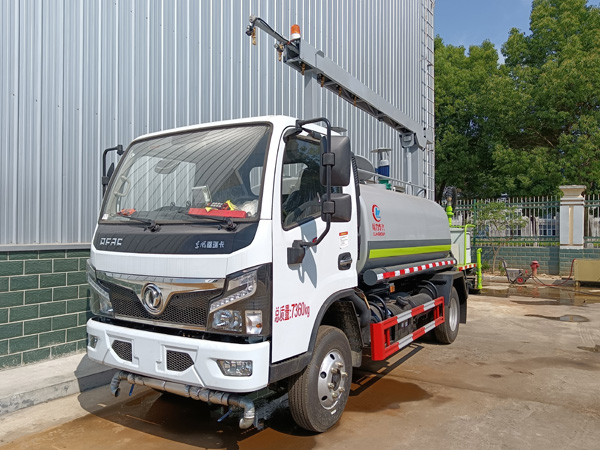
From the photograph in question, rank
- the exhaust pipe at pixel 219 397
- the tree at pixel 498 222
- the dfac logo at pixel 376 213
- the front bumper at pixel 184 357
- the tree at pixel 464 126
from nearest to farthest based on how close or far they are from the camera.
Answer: the front bumper at pixel 184 357 < the exhaust pipe at pixel 219 397 < the dfac logo at pixel 376 213 < the tree at pixel 498 222 < the tree at pixel 464 126

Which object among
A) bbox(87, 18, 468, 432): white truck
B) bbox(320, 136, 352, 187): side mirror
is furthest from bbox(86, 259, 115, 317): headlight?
bbox(320, 136, 352, 187): side mirror

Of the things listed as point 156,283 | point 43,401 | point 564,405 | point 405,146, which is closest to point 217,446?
point 156,283

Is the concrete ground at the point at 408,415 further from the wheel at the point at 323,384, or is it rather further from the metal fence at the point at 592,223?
the metal fence at the point at 592,223

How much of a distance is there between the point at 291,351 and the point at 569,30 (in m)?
26.5

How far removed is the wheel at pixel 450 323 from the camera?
23.8 feet

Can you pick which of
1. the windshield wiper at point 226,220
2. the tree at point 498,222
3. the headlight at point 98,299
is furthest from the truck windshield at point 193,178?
the tree at point 498,222

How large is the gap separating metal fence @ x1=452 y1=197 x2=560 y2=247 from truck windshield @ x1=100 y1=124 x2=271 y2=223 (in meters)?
13.9

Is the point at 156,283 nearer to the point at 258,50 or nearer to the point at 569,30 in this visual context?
the point at 258,50

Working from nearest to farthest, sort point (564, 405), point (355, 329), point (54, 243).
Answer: point (355, 329)
point (564, 405)
point (54, 243)

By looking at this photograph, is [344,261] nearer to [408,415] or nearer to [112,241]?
[408,415]

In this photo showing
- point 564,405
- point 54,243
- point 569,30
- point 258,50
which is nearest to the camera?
point 564,405

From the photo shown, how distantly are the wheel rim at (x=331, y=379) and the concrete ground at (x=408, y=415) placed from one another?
309mm

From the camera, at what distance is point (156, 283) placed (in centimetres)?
361

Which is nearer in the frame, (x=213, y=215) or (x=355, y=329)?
(x=213, y=215)
